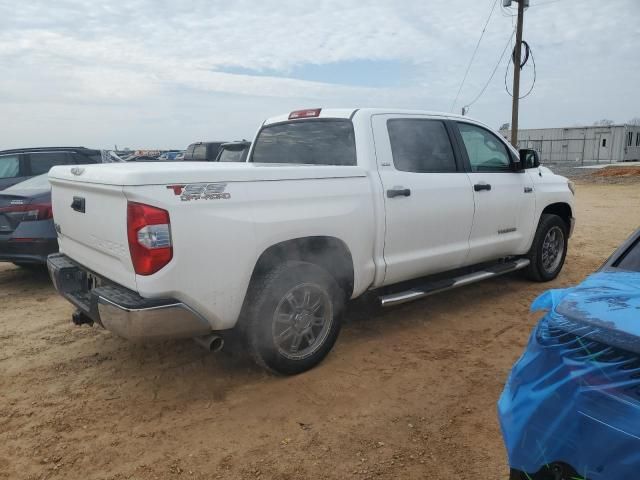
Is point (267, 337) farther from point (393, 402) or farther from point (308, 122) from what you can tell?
point (308, 122)

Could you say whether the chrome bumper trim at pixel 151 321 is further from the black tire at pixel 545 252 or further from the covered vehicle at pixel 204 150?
the covered vehicle at pixel 204 150

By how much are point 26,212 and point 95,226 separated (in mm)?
3123

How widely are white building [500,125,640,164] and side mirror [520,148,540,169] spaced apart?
33393 mm

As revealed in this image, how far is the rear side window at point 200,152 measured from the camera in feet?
42.9

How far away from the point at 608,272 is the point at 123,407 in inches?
114

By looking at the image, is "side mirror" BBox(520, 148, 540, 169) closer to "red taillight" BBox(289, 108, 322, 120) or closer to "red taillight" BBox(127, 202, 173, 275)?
"red taillight" BBox(289, 108, 322, 120)

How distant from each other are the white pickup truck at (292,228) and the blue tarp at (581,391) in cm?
178

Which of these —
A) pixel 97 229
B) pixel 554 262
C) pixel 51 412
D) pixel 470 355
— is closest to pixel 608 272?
pixel 470 355

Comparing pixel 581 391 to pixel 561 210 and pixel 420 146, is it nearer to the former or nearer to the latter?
pixel 420 146

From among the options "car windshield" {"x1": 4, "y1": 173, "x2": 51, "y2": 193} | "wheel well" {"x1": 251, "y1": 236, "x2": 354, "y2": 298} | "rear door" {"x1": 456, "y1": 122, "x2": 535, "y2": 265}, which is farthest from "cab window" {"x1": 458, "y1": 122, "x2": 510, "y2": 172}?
"car windshield" {"x1": 4, "y1": 173, "x2": 51, "y2": 193}

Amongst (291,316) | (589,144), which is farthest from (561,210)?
(589,144)

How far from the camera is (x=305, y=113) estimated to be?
4516 millimetres

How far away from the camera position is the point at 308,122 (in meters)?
4.52

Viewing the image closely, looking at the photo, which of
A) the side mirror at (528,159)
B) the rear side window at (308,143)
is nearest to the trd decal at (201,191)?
the rear side window at (308,143)
